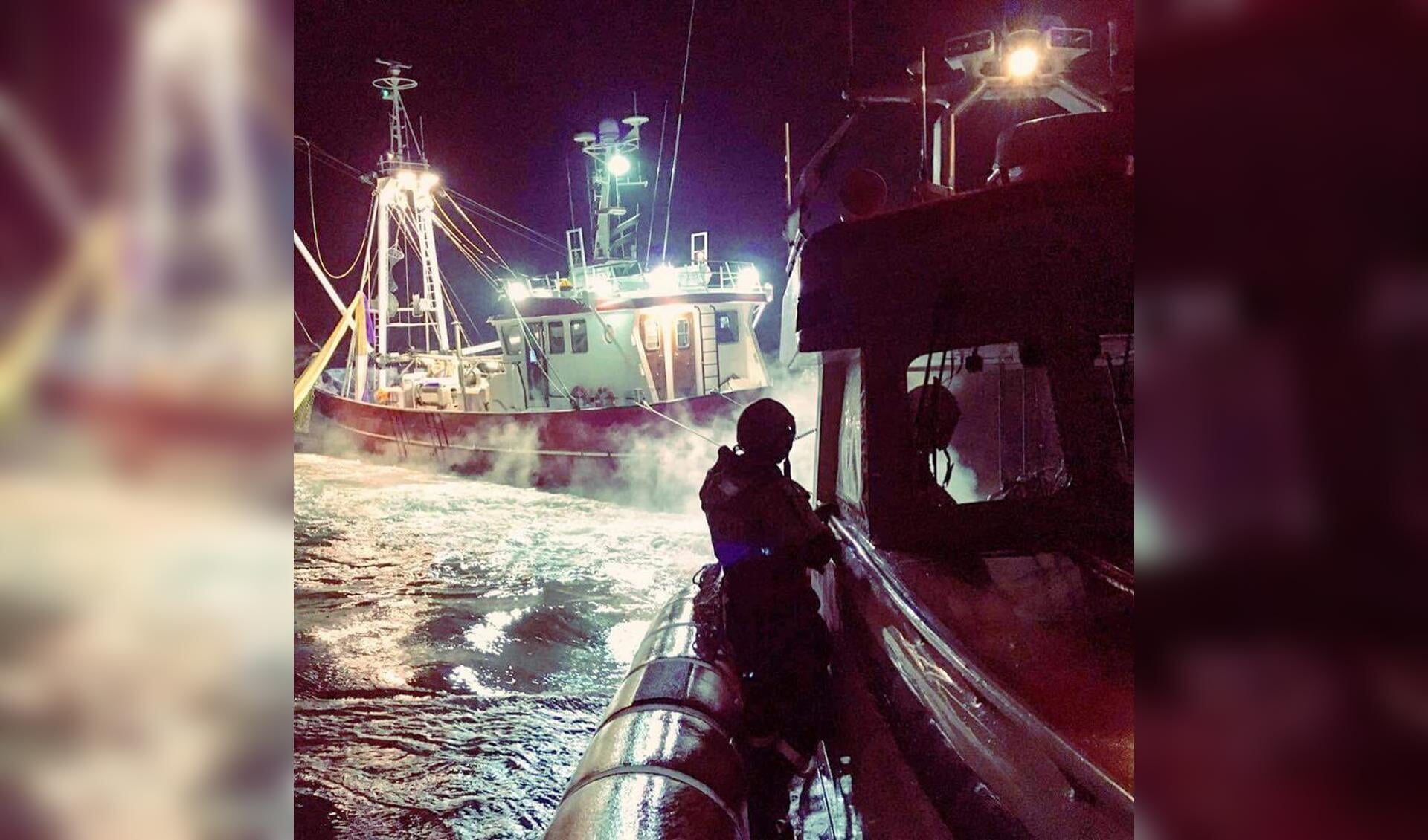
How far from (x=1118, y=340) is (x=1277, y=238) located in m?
4.03

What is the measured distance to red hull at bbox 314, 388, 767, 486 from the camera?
16.1 m

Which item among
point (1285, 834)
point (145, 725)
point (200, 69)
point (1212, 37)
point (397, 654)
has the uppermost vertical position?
point (200, 69)

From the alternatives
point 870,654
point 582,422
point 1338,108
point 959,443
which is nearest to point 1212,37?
point 1338,108

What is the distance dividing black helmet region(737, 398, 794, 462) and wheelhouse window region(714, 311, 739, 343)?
15.0 metres

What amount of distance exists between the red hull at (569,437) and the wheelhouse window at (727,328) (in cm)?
295

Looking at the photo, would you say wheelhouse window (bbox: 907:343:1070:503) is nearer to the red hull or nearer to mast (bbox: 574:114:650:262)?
the red hull

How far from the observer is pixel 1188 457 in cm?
73

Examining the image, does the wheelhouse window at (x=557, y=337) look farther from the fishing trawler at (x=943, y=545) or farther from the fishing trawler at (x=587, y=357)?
the fishing trawler at (x=943, y=545)

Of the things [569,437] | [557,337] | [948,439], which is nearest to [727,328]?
[557,337]

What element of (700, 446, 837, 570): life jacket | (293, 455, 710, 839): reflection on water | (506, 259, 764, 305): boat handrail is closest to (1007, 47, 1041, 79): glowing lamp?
(700, 446, 837, 570): life jacket

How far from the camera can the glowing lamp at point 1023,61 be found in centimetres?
736

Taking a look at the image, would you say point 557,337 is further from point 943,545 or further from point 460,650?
point 943,545

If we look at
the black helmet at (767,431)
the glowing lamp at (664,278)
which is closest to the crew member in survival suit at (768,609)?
the black helmet at (767,431)

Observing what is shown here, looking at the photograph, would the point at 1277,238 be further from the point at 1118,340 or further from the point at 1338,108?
the point at 1118,340
